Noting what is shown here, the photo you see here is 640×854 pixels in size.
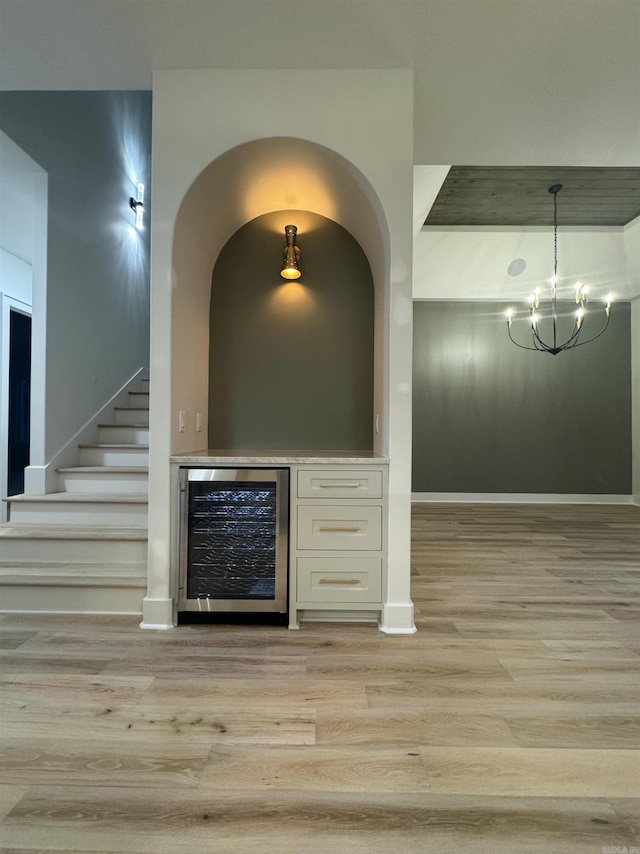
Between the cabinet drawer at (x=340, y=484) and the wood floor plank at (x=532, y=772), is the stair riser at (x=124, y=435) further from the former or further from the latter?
the wood floor plank at (x=532, y=772)

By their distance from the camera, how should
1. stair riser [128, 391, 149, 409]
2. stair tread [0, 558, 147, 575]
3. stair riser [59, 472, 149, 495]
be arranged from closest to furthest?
stair tread [0, 558, 147, 575], stair riser [59, 472, 149, 495], stair riser [128, 391, 149, 409]

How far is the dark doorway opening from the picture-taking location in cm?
408

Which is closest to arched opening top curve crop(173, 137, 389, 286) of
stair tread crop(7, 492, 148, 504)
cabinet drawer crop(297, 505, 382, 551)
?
cabinet drawer crop(297, 505, 382, 551)

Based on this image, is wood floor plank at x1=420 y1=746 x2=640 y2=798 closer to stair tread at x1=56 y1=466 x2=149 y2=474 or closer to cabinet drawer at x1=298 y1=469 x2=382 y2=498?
cabinet drawer at x1=298 y1=469 x2=382 y2=498

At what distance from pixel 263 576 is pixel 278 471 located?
56 cm

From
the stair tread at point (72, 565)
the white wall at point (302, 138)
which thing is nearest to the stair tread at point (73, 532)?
the stair tread at point (72, 565)

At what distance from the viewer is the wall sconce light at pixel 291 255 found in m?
3.03

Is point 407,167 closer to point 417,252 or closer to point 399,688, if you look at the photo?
point 399,688

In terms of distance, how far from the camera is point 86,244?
382cm

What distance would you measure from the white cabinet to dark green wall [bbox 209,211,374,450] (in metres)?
0.79

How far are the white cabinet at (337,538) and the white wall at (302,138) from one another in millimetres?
87

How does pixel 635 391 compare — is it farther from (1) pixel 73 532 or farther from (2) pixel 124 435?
(1) pixel 73 532

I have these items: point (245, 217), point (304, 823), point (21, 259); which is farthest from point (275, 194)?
point (304, 823)

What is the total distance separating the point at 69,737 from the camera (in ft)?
5.05
